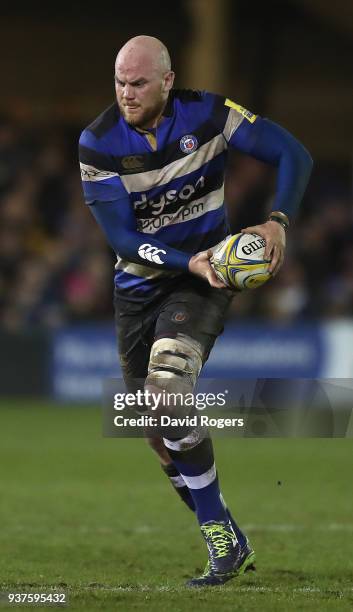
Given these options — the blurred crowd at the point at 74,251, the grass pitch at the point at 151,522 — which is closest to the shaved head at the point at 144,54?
the grass pitch at the point at 151,522

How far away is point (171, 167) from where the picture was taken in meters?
6.06

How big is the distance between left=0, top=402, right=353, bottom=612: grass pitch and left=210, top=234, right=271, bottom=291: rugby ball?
1353mm

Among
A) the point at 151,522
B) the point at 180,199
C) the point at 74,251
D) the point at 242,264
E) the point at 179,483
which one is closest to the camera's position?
the point at 242,264

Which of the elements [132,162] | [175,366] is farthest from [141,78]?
[175,366]

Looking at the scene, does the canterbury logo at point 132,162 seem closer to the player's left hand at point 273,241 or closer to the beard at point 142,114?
the beard at point 142,114

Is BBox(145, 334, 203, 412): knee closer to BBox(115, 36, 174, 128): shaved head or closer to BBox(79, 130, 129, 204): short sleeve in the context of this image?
BBox(79, 130, 129, 204): short sleeve

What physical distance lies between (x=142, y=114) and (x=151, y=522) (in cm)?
323

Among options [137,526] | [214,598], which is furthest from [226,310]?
[137,526]

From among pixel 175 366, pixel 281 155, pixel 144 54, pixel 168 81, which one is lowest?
pixel 175 366

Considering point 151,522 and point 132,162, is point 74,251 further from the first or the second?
point 132,162

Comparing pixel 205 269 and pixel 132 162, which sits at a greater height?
pixel 132 162

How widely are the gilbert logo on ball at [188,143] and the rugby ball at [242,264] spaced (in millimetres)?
600

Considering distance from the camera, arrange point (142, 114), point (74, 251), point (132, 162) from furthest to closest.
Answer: point (74, 251)
point (132, 162)
point (142, 114)

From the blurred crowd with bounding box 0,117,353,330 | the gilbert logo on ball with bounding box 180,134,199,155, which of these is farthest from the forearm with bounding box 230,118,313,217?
the blurred crowd with bounding box 0,117,353,330
